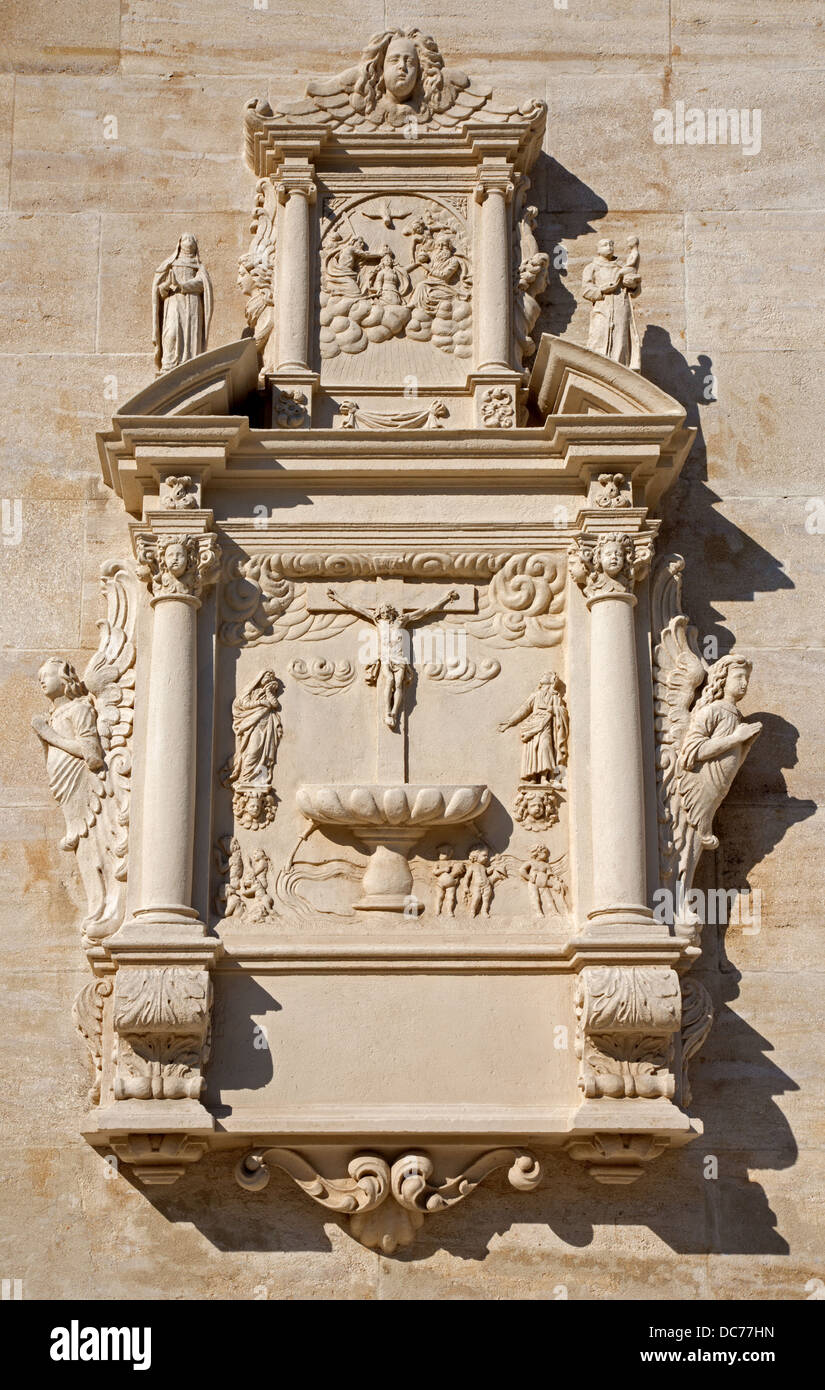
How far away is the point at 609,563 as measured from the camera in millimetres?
8539

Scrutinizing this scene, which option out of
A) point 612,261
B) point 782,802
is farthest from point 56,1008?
point 612,261

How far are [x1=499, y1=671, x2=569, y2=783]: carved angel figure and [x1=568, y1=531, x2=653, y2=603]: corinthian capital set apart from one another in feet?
1.36

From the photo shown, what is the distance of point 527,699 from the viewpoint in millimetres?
8625

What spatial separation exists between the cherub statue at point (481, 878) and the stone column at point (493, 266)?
6.89ft

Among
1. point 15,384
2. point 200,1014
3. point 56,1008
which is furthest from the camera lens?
point 15,384

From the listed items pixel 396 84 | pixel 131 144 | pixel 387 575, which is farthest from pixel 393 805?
pixel 131 144

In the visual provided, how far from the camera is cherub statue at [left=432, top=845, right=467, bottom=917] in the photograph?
27.4ft

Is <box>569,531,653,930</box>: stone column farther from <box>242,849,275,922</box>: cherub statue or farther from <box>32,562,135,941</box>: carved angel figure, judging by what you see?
<box>32,562,135,941</box>: carved angel figure

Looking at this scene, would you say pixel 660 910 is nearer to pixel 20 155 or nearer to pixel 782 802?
pixel 782 802

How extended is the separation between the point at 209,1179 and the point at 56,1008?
3.05 ft

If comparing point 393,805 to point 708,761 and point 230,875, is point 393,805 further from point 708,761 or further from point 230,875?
point 708,761

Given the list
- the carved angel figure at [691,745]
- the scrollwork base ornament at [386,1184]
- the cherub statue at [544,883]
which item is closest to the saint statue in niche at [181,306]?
the carved angel figure at [691,745]

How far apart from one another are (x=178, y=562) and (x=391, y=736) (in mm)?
1091

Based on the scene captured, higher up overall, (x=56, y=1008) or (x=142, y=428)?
(x=142, y=428)
